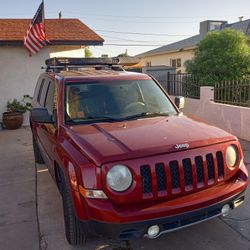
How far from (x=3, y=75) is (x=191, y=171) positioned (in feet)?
31.0

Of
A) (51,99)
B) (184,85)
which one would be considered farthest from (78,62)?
(184,85)

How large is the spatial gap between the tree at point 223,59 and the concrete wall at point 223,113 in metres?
1.37

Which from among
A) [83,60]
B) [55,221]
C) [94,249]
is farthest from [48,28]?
[94,249]

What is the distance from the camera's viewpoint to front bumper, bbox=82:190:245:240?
279cm

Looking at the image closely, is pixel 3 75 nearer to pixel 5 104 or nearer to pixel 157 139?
pixel 5 104

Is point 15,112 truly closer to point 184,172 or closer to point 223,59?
point 223,59

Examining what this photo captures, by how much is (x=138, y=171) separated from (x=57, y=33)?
945 cm

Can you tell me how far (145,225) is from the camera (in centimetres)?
281

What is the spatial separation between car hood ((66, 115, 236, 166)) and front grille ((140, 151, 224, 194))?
129 mm

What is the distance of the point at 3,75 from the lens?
431 inches

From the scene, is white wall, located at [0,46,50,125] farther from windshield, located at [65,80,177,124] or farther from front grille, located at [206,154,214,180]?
front grille, located at [206,154,214,180]

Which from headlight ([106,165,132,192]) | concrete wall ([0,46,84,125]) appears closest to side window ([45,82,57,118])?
headlight ([106,165,132,192])

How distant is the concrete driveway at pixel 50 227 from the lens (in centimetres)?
349

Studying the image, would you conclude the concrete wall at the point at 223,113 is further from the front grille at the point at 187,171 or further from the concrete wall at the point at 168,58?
the concrete wall at the point at 168,58
